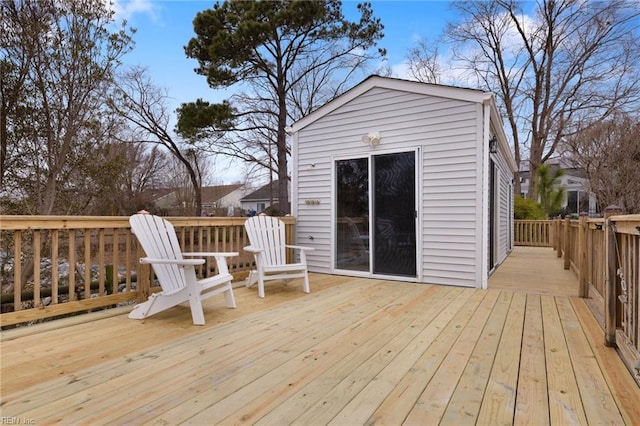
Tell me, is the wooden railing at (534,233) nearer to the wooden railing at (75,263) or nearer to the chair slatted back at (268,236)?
the wooden railing at (75,263)

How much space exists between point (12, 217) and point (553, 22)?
17.9 meters

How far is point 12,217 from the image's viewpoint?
2.54m

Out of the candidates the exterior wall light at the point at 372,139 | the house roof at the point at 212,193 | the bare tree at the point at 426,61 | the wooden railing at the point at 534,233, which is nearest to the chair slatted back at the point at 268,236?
the exterior wall light at the point at 372,139

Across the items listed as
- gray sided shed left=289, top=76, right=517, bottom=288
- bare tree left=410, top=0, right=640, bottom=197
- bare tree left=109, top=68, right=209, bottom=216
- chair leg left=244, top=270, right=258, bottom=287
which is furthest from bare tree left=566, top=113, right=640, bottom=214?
bare tree left=109, top=68, right=209, bottom=216

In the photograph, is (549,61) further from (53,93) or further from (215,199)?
(215,199)

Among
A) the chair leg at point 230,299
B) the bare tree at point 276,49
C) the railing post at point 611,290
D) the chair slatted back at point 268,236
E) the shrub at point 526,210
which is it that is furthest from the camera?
the shrub at point 526,210

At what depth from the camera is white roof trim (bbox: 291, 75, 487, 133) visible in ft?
14.6

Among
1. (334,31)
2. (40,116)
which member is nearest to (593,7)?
(334,31)

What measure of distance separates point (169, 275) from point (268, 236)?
1509 millimetres

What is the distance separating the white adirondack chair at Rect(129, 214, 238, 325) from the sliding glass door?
234 cm

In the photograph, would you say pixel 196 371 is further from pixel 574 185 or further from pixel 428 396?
pixel 574 185

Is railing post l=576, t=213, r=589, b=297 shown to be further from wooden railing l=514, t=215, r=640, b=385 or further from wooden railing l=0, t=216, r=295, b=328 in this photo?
wooden railing l=0, t=216, r=295, b=328

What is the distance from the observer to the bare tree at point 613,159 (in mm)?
9820

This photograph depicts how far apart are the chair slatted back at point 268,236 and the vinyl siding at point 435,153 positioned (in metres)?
1.15
